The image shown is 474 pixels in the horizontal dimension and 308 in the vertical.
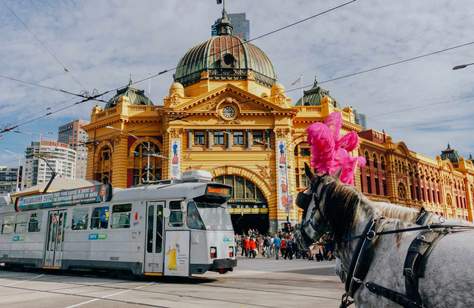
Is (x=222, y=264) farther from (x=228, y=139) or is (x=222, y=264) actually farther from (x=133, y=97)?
(x=133, y=97)

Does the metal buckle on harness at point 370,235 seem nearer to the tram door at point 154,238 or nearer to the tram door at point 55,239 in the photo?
the tram door at point 154,238

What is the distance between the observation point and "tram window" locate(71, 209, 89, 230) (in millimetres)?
16562

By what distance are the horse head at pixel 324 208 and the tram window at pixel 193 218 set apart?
9732 millimetres

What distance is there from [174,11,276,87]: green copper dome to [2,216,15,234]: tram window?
27265 millimetres

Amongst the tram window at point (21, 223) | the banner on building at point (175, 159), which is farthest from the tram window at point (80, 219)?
the banner on building at point (175, 159)

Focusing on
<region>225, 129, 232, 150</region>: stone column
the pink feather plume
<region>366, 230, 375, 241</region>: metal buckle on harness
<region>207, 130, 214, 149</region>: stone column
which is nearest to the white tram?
the pink feather plume

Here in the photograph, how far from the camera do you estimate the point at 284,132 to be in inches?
1516

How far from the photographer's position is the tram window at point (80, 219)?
16.6 metres

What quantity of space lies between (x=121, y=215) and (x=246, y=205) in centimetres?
2252

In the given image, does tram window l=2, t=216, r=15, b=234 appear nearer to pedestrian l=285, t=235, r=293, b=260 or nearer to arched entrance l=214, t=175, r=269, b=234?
pedestrian l=285, t=235, r=293, b=260

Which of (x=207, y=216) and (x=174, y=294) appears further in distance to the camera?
(x=207, y=216)

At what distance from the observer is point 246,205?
37.0 metres

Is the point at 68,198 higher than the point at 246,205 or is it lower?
lower

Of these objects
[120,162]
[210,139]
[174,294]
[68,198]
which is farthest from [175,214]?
[120,162]
